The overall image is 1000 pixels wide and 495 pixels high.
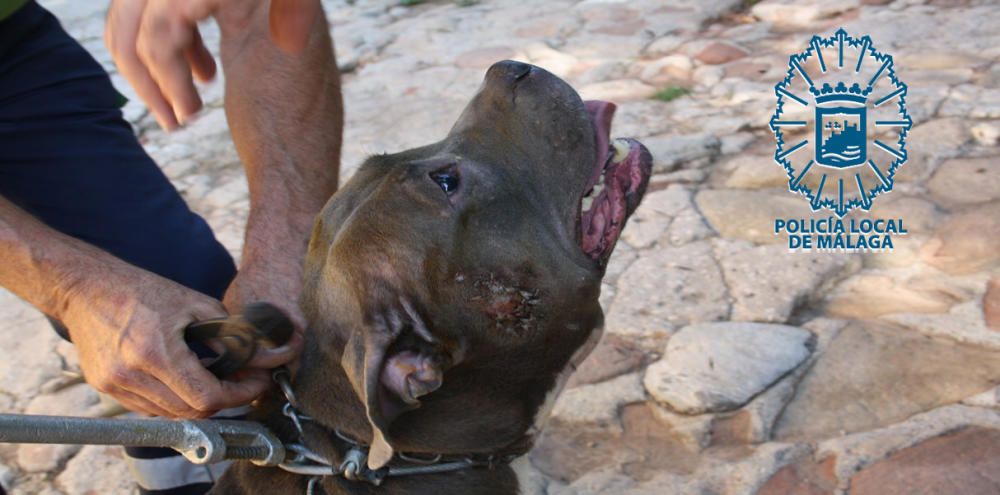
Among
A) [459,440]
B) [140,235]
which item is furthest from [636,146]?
[140,235]

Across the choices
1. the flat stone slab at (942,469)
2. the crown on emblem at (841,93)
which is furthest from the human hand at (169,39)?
the crown on emblem at (841,93)

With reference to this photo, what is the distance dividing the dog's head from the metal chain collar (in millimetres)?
47

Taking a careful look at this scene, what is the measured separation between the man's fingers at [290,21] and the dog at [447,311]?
20.6 inches

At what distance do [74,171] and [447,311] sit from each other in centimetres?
133

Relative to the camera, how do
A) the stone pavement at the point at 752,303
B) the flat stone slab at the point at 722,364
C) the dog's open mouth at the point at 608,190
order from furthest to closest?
the flat stone slab at the point at 722,364 < the stone pavement at the point at 752,303 < the dog's open mouth at the point at 608,190

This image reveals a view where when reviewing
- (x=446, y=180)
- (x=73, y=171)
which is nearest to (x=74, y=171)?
(x=73, y=171)

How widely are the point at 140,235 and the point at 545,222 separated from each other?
126cm

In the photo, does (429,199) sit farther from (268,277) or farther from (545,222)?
(268,277)

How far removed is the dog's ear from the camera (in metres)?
2.31

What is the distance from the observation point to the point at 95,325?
8.14 ft

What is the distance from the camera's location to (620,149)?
9.80ft

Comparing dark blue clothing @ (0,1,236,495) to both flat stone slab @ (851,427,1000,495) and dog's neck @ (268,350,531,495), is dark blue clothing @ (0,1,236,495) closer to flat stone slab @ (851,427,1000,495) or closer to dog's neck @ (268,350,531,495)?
dog's neck @ (268,350,531,495)

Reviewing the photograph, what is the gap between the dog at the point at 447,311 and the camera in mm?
2488

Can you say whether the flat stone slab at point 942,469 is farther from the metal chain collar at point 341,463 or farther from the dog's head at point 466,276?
the metal chain collar at point 341,463
